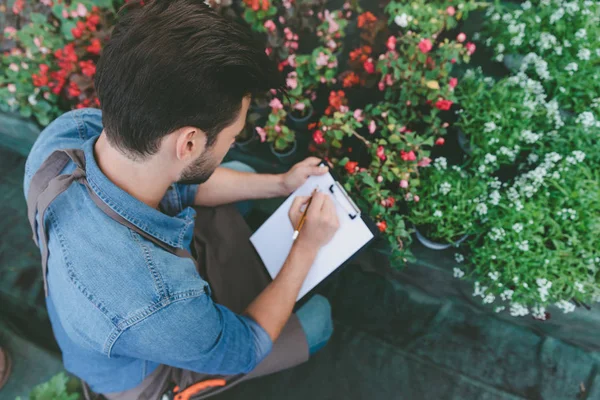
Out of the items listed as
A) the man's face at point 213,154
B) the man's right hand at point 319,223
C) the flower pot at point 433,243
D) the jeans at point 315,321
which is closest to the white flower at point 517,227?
the flower pot at point 433,243

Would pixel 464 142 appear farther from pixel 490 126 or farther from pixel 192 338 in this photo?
pixel 192 338

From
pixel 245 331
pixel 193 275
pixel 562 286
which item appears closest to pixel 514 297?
pixel 562 286

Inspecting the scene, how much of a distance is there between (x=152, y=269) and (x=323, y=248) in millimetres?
589

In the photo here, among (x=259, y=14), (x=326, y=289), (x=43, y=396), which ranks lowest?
(x=43, y=396)

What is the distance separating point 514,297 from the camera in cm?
148

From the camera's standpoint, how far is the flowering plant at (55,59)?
1824 millimetres

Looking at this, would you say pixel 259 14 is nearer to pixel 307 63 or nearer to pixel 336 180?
pixel 307 63

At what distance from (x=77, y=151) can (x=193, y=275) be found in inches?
19.0

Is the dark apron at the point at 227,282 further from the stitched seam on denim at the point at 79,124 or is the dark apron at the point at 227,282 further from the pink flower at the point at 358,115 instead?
the pink flower at the point at 358,115

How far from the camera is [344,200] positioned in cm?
131

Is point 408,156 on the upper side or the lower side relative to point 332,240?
upper

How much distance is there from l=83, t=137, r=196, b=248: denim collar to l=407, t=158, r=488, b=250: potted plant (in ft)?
3.00

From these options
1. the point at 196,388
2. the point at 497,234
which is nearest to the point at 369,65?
the point at 497,234

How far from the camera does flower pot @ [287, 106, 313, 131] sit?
1874mm
